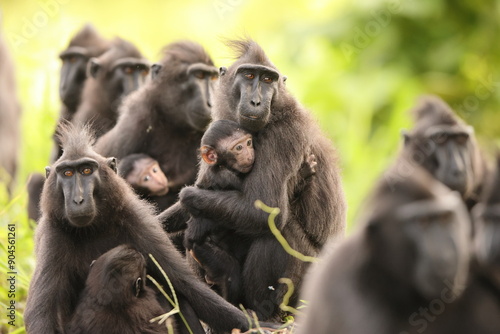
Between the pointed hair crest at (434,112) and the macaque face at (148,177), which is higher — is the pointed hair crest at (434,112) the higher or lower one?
the higher one

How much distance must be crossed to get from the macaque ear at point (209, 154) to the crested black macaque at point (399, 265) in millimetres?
2061

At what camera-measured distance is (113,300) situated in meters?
5.21

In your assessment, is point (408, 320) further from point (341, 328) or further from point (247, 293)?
point (247, 293)

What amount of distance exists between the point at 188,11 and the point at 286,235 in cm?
1346

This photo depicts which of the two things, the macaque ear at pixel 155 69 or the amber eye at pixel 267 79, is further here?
the macaque ear at pixel 155 69

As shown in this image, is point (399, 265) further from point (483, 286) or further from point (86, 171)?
point (86, 171)

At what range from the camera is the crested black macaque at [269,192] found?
5855 millimetres

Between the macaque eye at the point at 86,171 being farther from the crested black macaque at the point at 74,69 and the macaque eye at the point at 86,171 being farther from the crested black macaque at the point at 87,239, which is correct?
the crested black macaque at the point at 74,69

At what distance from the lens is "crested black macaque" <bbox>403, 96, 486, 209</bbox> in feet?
17.7

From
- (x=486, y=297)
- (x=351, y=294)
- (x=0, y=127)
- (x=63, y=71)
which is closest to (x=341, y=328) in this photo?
(x=351, y=294)

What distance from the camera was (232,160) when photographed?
5.94 meters

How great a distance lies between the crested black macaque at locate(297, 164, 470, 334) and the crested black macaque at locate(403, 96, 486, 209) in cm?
134

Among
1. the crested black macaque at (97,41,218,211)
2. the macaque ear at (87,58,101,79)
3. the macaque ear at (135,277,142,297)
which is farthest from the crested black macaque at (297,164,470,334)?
the macaque ear at (87,58,101,79)

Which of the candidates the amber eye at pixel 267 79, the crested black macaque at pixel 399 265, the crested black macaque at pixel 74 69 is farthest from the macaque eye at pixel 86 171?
the crested black macaque at pixel 74 69
